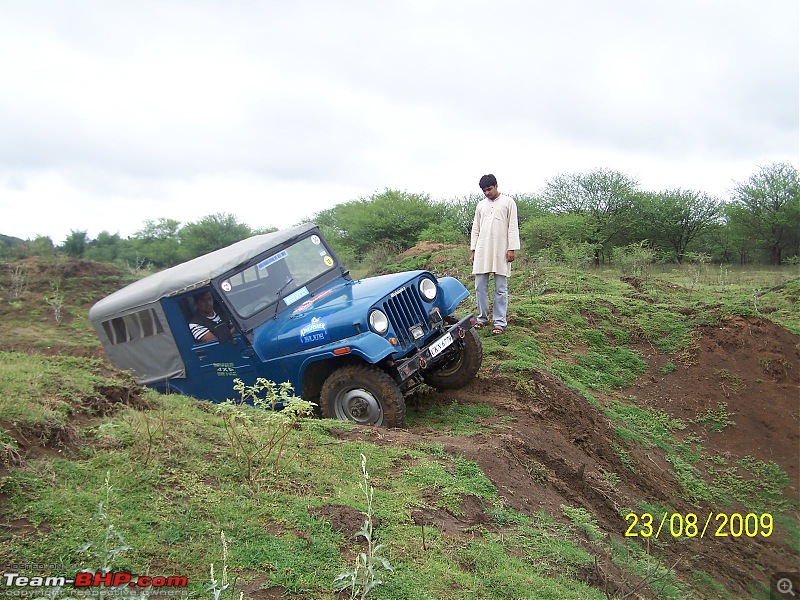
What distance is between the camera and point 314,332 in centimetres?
593

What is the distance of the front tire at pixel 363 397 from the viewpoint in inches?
220

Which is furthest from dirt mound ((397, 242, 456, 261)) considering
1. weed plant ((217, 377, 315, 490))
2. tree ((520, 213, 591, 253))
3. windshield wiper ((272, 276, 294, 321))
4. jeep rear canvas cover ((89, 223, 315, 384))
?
weed plant ((217, 377, 315, 490))

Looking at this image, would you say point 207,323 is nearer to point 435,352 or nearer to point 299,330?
point 299,330

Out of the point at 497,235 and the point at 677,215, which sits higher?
the point at 677,215

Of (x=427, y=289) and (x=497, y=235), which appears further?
(x=497, y=235)

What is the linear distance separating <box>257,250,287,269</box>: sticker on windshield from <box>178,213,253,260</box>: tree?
951 inches

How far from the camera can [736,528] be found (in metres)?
5.79

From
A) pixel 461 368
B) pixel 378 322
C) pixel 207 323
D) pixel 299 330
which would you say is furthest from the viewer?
pixel 461 368

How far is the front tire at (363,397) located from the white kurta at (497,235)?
2758mm

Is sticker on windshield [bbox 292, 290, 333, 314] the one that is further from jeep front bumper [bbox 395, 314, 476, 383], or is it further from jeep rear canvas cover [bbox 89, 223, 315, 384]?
jeep front bumper [bbox 395, 314, 476, 383]

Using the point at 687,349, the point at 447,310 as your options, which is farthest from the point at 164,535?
the point at 687,349

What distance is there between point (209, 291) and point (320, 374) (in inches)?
56.5

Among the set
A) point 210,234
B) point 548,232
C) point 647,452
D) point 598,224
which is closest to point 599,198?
point 598,224
